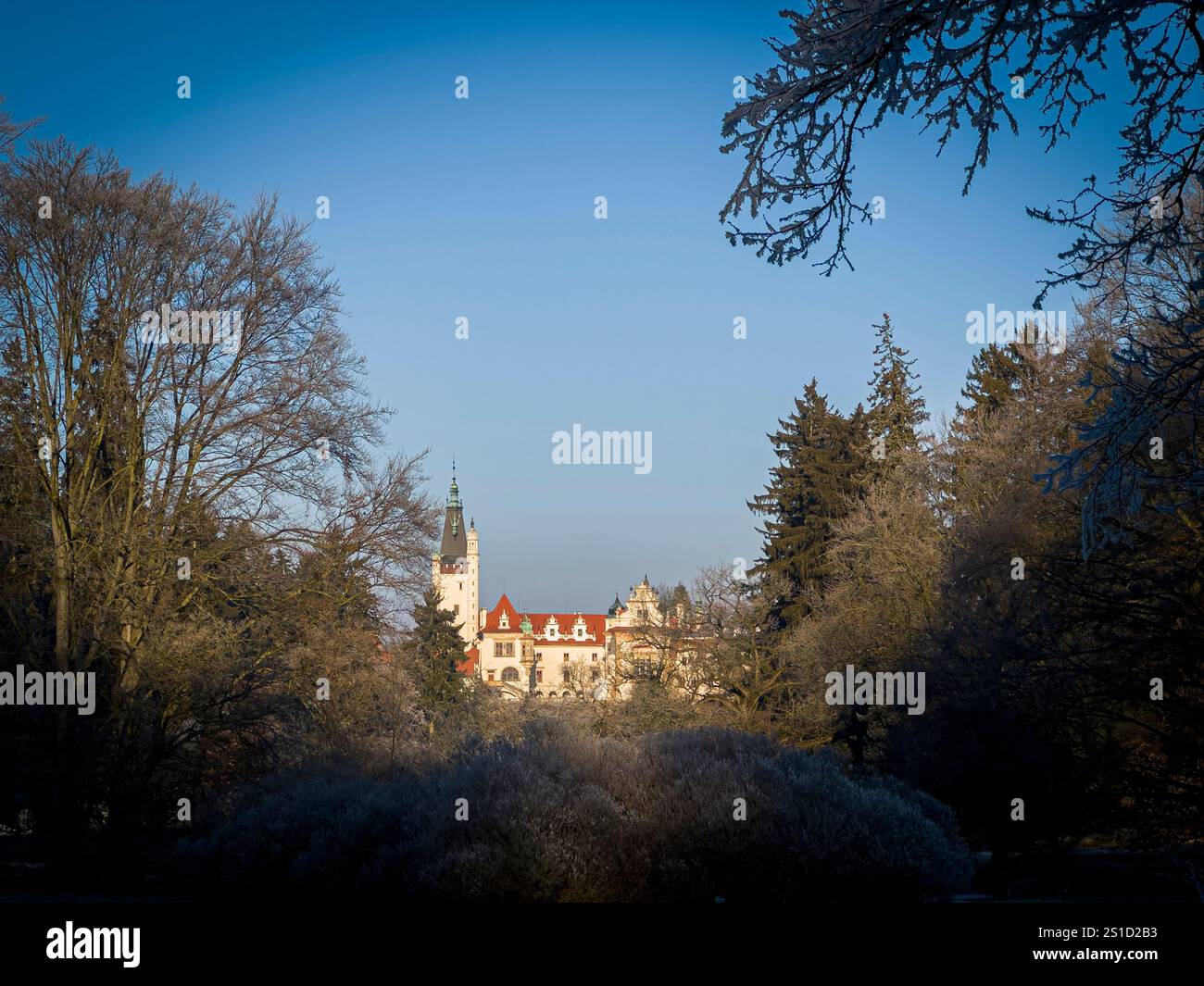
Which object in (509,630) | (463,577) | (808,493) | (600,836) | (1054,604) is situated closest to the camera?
(600,836)

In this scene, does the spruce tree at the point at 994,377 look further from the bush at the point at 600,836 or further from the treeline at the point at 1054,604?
the bush at the point at 600,836

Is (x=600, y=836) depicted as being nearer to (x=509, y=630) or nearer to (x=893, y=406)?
(x=893, y=406)

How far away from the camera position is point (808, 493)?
39.4 m

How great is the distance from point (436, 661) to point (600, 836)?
3361cm

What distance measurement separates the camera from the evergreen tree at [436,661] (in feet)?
70.5

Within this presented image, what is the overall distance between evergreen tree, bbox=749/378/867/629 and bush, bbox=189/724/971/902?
2628 cm

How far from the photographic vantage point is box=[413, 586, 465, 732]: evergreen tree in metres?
21.5

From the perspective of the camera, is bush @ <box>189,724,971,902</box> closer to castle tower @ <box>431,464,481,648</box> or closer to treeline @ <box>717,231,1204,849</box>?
treeline @ <box>717,231,1204,849</box>

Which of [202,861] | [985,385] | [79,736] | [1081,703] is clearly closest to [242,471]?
→ [79,736]

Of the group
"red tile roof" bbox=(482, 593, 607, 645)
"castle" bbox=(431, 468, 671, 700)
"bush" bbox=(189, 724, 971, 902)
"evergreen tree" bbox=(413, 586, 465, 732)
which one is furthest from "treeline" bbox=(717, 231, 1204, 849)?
"red tile roof" bbox=(482, 593, 607, 645)

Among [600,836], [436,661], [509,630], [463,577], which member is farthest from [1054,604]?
[463,577]

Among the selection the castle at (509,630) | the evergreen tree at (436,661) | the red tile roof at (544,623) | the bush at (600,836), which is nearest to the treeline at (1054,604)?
the bush at (600,836)
